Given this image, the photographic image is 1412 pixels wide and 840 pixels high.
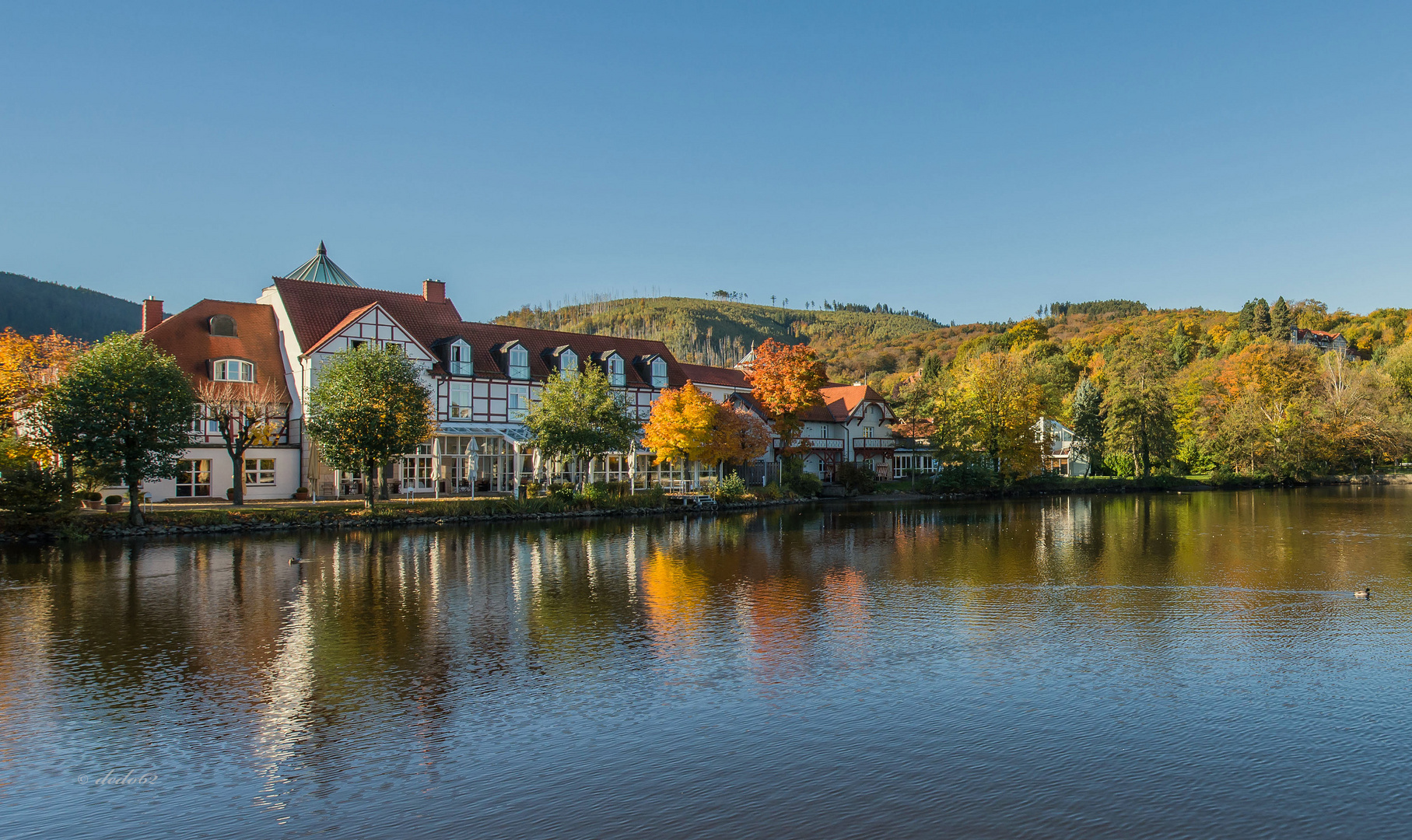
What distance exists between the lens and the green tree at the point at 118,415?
31062 mm

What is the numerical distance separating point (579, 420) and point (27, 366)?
21.3m

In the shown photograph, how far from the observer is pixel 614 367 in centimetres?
5166

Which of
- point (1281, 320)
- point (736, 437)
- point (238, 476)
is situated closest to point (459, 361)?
point (238, 476)

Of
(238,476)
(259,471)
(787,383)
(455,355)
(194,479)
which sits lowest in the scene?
(194,479)

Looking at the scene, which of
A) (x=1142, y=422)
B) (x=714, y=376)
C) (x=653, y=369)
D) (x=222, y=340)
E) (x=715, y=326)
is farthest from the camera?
(x=715, y=326)

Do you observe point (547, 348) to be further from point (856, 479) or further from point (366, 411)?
point (856, 479)

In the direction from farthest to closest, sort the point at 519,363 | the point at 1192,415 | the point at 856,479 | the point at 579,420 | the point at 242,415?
the point at 1192,415 → the point at 856,479 → the point at 519,363 → the point at 579,420 → the point at 242,415

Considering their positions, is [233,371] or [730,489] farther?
[730,489]

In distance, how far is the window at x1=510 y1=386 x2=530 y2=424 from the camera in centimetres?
4762

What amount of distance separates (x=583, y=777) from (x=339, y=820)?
7.98ft

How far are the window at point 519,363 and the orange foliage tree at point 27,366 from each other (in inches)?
756

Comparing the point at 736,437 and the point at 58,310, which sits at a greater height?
the point at 58,310

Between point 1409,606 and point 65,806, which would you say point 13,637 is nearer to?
point 65,806

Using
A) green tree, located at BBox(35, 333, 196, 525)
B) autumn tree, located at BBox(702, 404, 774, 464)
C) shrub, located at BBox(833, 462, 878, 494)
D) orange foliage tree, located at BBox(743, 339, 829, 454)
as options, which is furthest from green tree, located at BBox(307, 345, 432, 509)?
shrub, located at BBox(833, 462, 878, 494)
